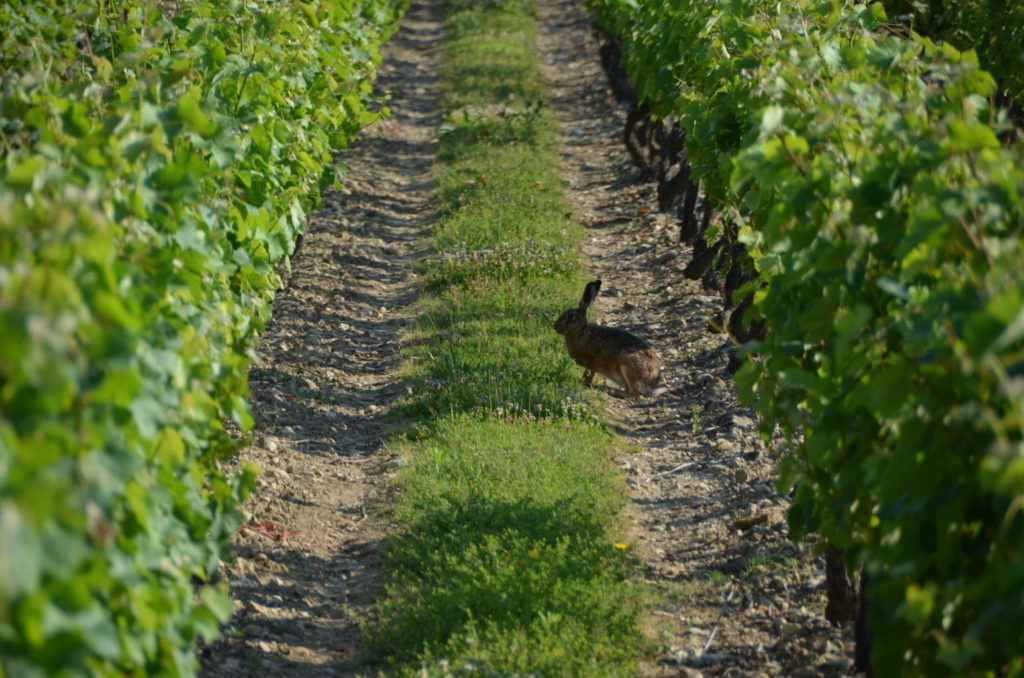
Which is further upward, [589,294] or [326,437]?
[589,294]

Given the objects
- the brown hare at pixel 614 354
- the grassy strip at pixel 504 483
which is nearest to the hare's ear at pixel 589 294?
the brown hare at pixel 614 354

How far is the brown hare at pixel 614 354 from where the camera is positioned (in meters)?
7.87

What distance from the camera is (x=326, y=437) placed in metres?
7.78

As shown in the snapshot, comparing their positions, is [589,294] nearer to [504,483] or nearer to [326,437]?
[326,437]

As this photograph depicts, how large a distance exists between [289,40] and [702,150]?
2.99m

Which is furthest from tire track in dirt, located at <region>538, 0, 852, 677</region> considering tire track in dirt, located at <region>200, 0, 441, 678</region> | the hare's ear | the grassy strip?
tire track in dirt, located at <region>200, 0, 441, 678</region>

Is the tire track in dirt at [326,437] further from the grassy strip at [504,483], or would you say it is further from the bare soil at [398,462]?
the grassy strip at [504,483]

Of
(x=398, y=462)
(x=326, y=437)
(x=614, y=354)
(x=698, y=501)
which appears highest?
(x=614, y=354)

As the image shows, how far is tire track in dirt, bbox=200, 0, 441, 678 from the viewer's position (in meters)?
5.50

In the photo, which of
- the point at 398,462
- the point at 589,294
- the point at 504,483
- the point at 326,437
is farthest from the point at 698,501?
the point at 326,437

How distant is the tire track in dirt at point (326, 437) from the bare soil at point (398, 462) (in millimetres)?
12

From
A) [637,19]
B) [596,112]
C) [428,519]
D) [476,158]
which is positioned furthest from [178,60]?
[596,112]

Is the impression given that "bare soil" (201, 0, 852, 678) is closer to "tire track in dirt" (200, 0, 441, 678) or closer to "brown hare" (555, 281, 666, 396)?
"tire track in dirt" (200, 0, 441, 678)

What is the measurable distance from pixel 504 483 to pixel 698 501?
121cm
